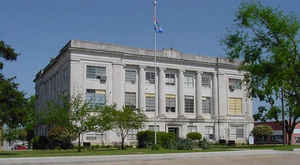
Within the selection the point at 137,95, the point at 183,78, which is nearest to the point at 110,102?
the point at 137,95

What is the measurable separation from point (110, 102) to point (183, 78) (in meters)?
13.3

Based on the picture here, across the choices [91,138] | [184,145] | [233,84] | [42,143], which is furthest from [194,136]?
[42,143]

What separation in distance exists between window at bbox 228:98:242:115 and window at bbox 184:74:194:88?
7.58 meters

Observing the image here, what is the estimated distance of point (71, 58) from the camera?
170ft

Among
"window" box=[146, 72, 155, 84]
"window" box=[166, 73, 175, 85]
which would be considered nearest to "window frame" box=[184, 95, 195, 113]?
"window" box=[166, 73, 175, 85]

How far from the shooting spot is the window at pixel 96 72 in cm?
5328

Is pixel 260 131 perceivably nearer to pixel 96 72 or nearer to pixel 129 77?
pixel 129 77

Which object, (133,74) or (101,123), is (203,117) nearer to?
(133,74)

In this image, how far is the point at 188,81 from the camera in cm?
6178

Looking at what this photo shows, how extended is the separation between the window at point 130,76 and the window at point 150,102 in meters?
3.17

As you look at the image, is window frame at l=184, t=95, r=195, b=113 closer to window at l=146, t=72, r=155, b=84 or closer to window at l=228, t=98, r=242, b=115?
window at l=146, t=72, r=155, b=84

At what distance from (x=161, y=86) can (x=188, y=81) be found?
18.4 ft

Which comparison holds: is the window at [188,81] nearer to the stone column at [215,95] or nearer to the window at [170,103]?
the window at [170,103]

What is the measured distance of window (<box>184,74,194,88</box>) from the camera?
61531 mm
